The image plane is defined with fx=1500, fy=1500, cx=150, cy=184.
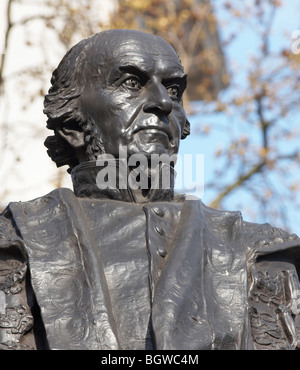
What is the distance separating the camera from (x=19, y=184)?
16797 millimetres

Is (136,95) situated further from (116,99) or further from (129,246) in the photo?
(129,246)

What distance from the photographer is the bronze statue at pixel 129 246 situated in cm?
578

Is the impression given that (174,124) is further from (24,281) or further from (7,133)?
(7,133)

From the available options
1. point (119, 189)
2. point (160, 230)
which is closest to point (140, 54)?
point (119, 189)

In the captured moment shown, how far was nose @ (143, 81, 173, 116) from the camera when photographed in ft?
21.1

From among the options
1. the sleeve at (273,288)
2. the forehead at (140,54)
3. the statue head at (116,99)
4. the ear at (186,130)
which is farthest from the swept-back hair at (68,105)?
the sleeve at (273,288)

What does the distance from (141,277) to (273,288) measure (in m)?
0.59

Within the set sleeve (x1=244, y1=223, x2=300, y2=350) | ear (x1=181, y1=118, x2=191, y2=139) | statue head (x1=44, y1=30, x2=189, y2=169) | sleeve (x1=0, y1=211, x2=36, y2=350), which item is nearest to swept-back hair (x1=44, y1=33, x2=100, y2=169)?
statue head (x1=44, y1=30, x2=189, y2=169)

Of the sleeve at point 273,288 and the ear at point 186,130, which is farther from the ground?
the ear at point 186,130

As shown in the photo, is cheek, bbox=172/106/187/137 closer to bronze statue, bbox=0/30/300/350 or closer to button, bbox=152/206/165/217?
bronze statue, bbox=0/30/300/350

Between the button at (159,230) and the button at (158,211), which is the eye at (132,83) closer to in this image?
the button at (158,211)
